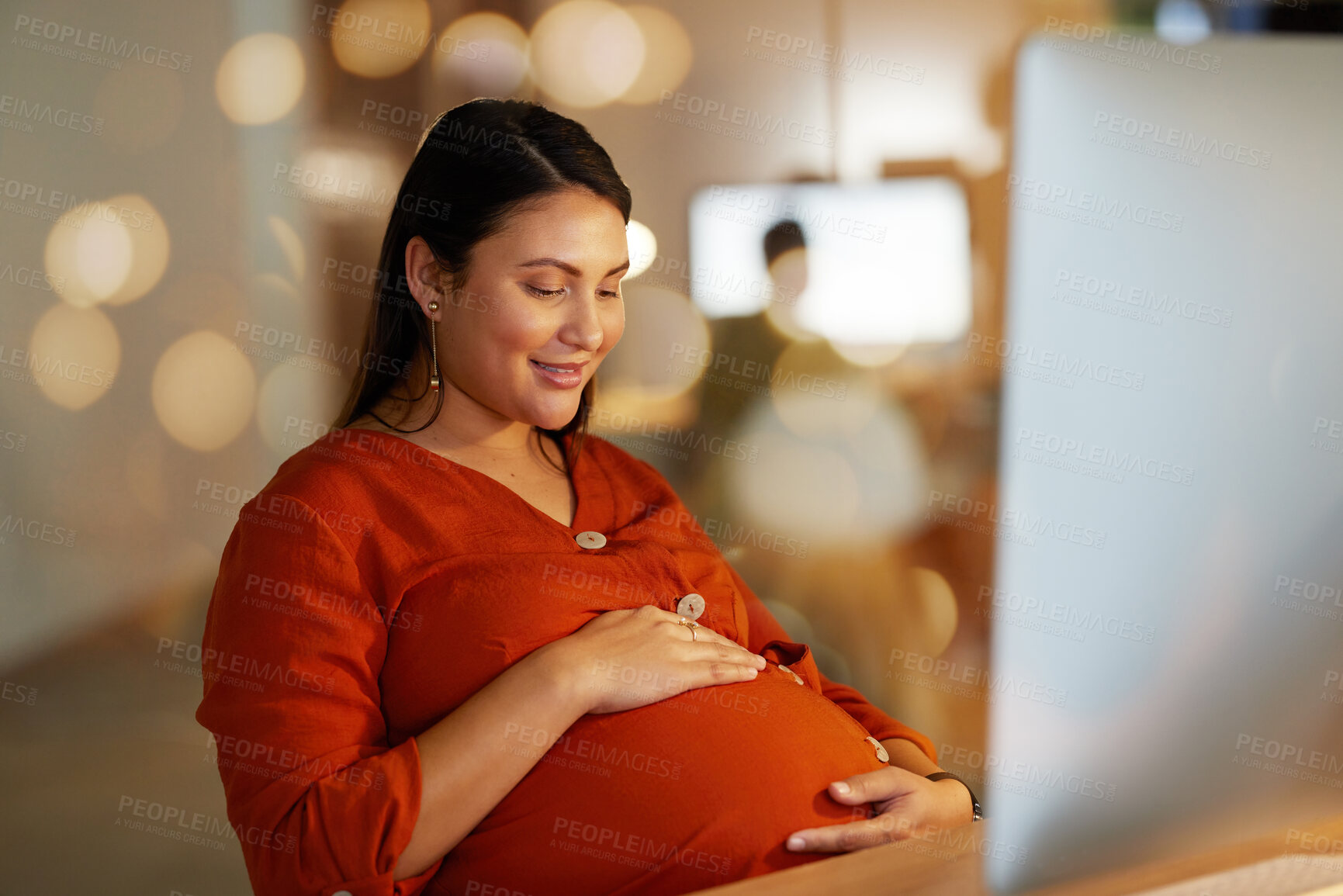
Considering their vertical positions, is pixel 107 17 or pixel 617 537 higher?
pixel 107 17

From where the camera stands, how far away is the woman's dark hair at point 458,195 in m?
1.12

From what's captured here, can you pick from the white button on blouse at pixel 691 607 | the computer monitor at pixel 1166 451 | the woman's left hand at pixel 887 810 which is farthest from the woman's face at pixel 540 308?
the computer monitor at pixel 1166 451

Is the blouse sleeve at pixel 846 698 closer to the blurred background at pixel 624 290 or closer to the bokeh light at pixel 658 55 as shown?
the blurred background at pixel 624 290

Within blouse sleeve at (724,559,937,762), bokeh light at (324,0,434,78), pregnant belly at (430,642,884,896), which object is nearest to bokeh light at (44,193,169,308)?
bokeh light at (324,0,434,78)

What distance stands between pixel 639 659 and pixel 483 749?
0.17 meters

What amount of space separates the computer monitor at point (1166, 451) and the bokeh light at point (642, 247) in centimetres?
193

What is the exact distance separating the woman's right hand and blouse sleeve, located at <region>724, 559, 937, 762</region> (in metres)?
0.23

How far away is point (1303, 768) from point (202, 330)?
248cm

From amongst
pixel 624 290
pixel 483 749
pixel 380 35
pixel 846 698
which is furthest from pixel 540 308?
pixel 380 35

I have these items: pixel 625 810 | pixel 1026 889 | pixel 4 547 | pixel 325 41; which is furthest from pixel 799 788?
pixel 325 41

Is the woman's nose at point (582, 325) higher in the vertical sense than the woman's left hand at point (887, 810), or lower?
higher

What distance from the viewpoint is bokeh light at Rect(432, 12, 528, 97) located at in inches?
91.6

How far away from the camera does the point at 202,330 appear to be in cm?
242

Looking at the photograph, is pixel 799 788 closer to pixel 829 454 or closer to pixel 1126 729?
pixel 1126 729
